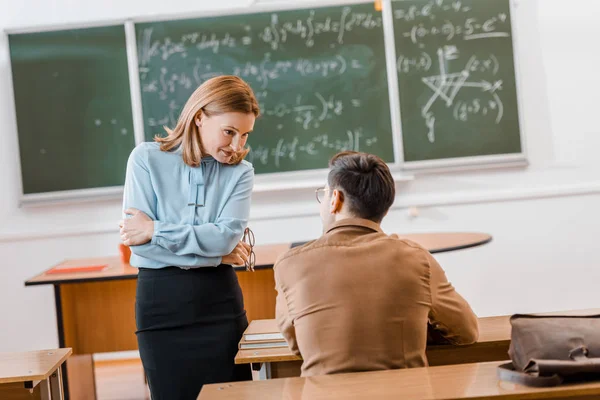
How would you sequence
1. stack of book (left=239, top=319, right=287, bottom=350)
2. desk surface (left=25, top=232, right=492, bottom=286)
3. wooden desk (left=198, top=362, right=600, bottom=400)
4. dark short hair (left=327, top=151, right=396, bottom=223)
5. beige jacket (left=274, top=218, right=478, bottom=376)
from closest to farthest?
wooden desk (left=198, top=362, right=600, bottom=400) → beige jacket (left=274, top=218, right=478, bottom=376) → dark short hair (left=327, top=151, right=396, bottom=223) → stack of book (left=239, top=319, right=287, bottom=350) → desk surface (left=25, top=232, right=492, bottom=286)

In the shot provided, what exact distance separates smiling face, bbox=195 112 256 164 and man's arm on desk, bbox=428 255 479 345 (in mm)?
747

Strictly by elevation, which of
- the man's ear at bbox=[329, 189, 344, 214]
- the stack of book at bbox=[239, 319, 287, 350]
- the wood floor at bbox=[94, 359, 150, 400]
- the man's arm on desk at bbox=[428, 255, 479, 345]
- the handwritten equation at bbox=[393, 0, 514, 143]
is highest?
the handwritten equation at bbox=[393, 0, 514, 143]

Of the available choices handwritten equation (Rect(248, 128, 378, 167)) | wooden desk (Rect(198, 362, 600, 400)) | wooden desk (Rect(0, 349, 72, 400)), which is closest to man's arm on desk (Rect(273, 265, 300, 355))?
wooden desk (Rect(198, 362, 600, 400))

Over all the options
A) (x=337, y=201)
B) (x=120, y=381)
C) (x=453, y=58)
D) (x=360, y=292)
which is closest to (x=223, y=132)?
(x=337, y=201)

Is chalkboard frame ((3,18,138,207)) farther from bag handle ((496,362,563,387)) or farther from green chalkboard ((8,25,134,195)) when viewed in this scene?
bag handle ((496,362,563,387))

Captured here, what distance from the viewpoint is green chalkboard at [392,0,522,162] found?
486 cm

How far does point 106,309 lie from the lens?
155 inches

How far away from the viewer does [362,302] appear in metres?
1.81

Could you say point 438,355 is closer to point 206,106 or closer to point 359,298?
point 359,298

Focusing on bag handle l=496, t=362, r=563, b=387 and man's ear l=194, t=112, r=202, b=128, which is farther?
man's ear l=194, t=112, r=202, b=128

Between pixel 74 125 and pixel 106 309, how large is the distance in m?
1.51

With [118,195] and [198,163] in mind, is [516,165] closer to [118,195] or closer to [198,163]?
[118,195]

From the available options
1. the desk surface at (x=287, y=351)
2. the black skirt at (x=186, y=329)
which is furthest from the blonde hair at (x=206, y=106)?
the desk surface at (x=287, y=351)

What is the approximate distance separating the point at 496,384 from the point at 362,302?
1.16ft
